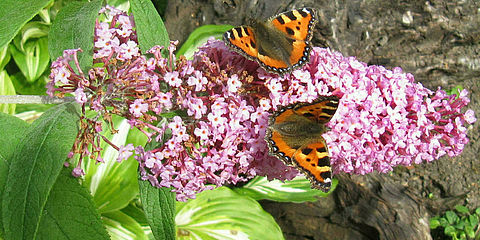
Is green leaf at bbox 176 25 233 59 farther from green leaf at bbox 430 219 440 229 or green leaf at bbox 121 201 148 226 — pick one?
green leaf at bbox 430 219 440 229

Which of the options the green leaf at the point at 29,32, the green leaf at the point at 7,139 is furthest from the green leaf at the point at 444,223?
the green leaf at the point at 29,32

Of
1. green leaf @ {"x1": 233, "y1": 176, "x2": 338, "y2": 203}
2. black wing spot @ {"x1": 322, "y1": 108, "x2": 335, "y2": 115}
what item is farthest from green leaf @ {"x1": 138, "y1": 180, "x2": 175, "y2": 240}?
green leaf @ {"x1": 233, "y1": 176, "x2": 338, "y2": 203}

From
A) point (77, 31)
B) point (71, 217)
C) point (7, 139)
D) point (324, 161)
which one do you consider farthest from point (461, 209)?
point (7, 139)

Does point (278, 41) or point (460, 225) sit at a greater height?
point (278, 41)

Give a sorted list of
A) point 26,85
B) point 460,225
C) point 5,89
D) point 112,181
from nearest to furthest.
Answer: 1. point 112,181
2. point 5,89
3. point 26,85
4. point 460,225

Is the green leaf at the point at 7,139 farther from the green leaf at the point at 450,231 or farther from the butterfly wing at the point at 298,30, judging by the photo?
the green leaf at the point at 450,231

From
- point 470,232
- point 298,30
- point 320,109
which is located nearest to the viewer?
point 320,109

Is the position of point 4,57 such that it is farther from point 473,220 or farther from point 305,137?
point 473,220
